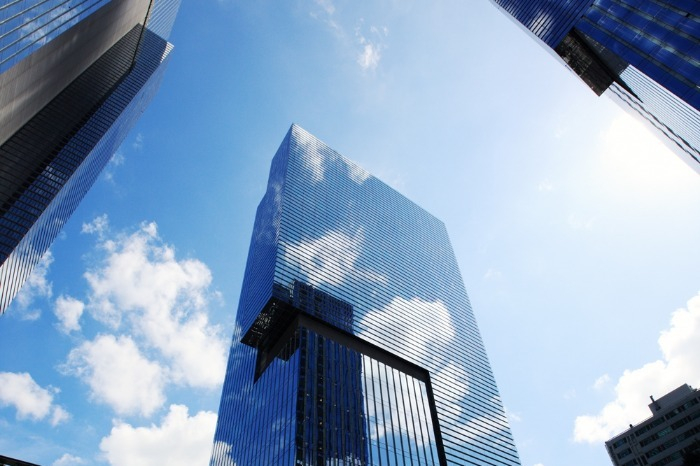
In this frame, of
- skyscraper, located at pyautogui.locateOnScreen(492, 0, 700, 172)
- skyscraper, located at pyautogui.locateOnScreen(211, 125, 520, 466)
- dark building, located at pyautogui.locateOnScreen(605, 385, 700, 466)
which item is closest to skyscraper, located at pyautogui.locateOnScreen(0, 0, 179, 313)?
skyscraper, located at pyautogui.locateOnScreen(211, 125, 520, 466)

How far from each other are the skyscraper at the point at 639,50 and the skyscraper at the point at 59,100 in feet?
202

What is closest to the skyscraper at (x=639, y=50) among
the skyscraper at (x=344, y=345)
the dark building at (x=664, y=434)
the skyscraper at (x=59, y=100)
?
the dark building at (x=664, y=434)

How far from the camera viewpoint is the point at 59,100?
12925cm

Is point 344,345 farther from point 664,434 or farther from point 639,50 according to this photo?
point 664,434

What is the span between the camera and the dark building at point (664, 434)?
9175 centimetres

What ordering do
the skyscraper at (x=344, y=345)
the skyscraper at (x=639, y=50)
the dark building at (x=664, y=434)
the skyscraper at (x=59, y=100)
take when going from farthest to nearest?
the dark building at (x=664, y=434) < the skyscraper at (x=344, y=345) < the skyscraper at (x=59, y=100) < the skyscraper at (x=639, y=50)

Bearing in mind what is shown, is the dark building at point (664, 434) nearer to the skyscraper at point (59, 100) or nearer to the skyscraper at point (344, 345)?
the skyscraper at point (344, 345)

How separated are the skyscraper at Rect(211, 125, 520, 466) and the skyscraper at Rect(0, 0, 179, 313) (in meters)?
47.2

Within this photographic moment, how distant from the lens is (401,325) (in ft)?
330

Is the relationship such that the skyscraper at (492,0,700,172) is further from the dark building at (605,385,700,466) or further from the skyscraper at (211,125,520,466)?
the skyscraper at (211,125,520,466)

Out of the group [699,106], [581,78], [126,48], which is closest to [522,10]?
[581,78]

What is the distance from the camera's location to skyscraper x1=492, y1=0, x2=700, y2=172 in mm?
45594

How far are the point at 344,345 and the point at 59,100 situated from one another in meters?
108

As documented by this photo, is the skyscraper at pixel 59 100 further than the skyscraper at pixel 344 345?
No
